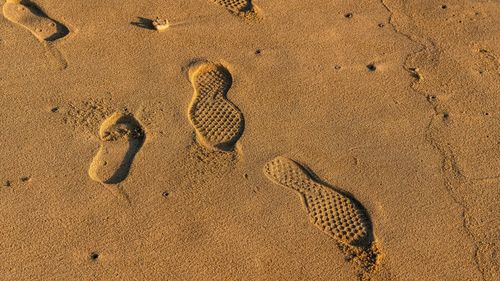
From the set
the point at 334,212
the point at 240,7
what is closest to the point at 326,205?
the point at 334,212

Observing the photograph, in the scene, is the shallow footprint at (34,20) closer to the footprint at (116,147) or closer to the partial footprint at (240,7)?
the footprint at (116,147)

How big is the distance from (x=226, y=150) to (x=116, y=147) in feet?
2.03

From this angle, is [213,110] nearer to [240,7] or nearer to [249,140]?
[249,140]

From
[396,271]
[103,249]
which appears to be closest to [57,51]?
[103,249]

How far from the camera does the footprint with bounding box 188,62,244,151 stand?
3.35 metres

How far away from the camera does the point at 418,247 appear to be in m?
3.00

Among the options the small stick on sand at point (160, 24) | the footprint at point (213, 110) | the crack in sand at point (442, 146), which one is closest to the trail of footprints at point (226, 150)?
the footprint at point (213, 110)

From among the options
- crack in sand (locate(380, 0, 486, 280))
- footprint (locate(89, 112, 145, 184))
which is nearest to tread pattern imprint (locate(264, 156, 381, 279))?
crack in sand (locate(380, 0, 486, 280))

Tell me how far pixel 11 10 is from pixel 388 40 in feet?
8.34

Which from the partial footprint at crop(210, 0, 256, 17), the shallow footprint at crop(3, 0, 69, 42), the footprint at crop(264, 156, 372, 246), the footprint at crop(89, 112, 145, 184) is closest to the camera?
the footprint at crop(264, 156, 372, 246)

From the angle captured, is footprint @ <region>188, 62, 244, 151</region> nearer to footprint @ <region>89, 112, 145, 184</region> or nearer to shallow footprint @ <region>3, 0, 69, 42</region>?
footprint @ <region>89, 112, 145, 184</region>

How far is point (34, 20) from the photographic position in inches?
153

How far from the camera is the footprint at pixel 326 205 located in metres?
3.05

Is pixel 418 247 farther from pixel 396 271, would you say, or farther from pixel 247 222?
pixel 247 222
